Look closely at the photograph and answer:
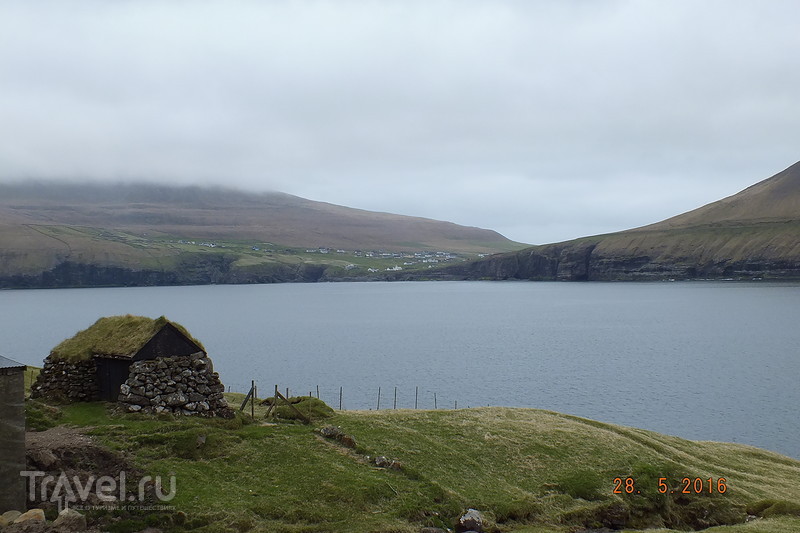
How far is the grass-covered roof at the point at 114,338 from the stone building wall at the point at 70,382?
49cm

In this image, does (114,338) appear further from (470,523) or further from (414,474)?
(470,523)

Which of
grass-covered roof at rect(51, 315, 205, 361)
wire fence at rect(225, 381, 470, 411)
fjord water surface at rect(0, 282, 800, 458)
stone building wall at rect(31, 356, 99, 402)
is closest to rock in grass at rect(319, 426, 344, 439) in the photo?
grass-covered roof at rect(51, 315, 205, 361)

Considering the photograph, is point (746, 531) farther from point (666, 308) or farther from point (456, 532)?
point (666, 308)

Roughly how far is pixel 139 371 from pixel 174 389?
191cm

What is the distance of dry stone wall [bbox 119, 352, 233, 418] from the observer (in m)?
30.6

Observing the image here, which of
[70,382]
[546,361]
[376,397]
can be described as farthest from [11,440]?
[546,361]

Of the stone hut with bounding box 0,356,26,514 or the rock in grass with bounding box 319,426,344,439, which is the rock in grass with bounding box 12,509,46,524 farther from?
the rock in grass with bounding box 319,426,344,439

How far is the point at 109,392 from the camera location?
3297 centimetres

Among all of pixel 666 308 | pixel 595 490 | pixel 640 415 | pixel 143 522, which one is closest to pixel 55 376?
pixel 143 522

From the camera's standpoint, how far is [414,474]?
2795 centimetres

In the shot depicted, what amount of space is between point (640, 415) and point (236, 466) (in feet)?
164
